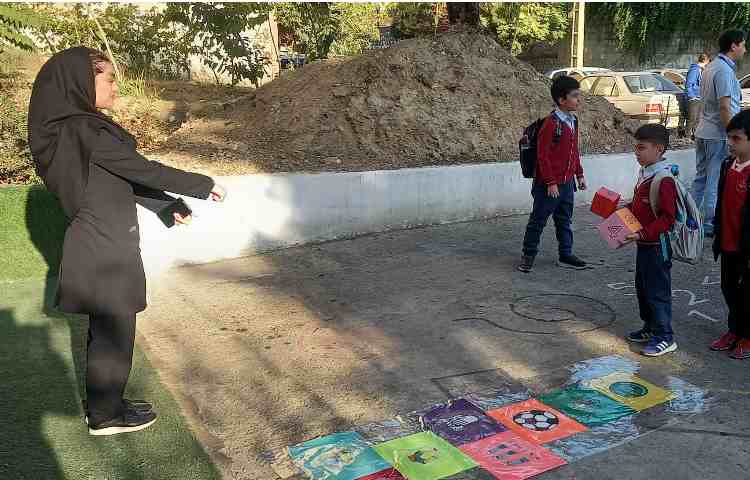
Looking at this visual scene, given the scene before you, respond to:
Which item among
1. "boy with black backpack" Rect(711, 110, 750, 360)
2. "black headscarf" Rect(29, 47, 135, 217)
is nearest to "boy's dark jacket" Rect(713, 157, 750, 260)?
"boy with black backpack" Rect(711, 110, 750, 360)

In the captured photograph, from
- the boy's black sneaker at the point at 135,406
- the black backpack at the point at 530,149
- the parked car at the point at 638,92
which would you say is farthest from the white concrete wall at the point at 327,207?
the parked car at the point at 638,92

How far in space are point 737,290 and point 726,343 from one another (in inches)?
14.8

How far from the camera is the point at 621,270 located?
21.1ft

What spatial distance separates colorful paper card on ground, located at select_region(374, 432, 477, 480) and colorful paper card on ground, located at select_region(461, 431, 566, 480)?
7 centimetres

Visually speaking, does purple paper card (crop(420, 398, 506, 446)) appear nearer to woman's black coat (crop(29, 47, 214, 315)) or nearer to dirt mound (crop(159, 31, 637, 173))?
woman's black coat (crop(29, 47, 214, 315))

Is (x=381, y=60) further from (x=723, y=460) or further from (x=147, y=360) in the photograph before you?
(x=723, y=460)

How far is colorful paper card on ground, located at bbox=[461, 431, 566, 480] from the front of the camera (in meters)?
3.18

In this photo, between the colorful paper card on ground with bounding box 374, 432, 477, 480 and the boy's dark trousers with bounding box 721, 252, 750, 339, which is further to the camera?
the boy's dark trousers with bounding box 721, 252, 750, 339

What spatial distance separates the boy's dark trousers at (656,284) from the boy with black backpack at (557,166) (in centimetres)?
174

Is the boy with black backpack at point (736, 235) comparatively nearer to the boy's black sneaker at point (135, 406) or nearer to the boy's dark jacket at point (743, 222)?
the boy's dark jacket at point (743, 222)

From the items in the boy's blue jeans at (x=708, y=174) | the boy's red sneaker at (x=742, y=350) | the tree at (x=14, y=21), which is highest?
the tree at (x=14, y=21)

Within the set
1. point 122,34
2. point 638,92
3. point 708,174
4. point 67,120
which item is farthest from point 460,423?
point 638,92

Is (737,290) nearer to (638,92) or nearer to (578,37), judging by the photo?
(638,92)

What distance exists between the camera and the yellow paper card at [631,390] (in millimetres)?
3857
